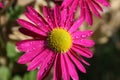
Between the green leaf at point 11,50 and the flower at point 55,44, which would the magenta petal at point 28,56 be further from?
the green leaf at point 11,50

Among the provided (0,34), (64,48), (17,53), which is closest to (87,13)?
(64,48)

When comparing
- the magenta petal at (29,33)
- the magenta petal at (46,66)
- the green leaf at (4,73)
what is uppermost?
the magenta petal at (29,33)

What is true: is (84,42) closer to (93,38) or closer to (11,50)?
(11,50)

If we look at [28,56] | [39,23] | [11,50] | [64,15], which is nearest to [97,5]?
[64,15]

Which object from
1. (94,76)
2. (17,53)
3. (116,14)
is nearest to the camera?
(17,53)

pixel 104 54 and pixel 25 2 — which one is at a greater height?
pixel 25 2

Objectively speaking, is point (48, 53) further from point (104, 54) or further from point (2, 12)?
point (104, 54)

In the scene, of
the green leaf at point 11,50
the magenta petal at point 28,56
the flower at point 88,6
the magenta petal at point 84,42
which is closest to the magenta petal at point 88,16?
the flower at point 88,6
